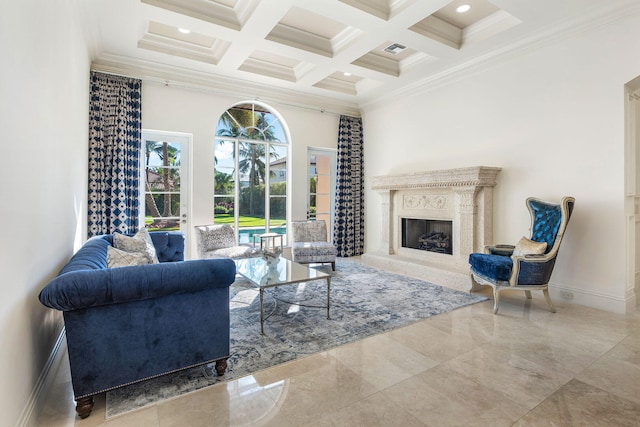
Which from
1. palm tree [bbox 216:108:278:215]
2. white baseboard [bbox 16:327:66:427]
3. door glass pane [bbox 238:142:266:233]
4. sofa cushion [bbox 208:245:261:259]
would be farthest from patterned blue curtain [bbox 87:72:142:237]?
white baseboard [bbox 16:327:66:427]

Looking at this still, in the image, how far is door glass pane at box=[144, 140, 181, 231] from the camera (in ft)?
16.5

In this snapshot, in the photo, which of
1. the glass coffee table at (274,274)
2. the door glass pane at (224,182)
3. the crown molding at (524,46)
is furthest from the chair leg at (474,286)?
the door glass pane at (224,182)

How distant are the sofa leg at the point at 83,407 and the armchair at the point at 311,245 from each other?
346cm

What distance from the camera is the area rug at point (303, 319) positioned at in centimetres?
211

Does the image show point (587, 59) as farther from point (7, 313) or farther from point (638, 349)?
point (7, 313)

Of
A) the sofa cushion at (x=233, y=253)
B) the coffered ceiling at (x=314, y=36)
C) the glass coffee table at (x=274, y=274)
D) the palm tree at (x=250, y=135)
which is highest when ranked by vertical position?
the coffered ceiling at (x=314, y=36)

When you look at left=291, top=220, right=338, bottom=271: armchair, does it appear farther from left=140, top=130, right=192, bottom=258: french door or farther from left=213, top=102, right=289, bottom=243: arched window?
left=140, top=130, right=192, bottom=258: french door

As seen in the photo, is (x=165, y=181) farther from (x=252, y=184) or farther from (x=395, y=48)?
(x=395, y=48)

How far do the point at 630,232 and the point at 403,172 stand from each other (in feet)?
10.4

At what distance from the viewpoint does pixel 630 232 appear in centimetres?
351

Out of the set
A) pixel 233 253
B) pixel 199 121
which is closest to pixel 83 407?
pixel 233 253

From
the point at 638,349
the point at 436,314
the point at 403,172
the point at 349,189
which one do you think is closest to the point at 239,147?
the point at 349,189

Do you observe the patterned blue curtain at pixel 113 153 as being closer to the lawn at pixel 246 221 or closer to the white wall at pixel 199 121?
the white wall at pixel 199 121

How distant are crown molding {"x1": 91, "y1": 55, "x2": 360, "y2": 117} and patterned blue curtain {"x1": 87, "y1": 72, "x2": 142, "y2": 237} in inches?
6.1
